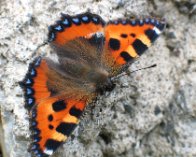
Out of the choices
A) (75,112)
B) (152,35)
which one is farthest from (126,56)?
(75,112)

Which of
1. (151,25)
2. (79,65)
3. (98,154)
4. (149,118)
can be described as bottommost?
(98,154)

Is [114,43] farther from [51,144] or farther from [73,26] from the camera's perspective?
[51,144]

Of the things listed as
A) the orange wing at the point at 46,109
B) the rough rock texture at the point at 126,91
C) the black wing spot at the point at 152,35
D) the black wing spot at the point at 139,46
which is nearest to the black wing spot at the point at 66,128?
the orange wing at the point at 46,109

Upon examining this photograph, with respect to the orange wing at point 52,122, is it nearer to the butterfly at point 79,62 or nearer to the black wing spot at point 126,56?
the butterfly at point 79,62

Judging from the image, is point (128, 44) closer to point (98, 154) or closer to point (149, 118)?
point (149, 118)

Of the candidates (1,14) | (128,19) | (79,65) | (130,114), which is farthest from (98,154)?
(1,14)

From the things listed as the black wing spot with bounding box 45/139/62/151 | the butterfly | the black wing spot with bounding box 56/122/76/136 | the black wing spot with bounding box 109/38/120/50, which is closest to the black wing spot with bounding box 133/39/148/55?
the butterfly

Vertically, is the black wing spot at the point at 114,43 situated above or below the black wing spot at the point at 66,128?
above

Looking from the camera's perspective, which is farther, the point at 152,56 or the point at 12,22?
the point at 152,56
